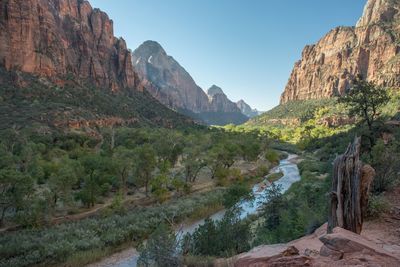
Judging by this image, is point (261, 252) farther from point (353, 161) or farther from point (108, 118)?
point (108, 118)

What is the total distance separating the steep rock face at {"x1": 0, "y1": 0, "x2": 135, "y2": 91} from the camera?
9294 centimetres

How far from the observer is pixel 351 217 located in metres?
10.6

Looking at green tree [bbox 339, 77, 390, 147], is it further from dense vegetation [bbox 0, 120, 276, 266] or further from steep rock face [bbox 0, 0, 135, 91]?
steep rock face [bbox 0, 0, 135, 91]

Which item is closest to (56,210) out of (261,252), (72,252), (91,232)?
(91,232)

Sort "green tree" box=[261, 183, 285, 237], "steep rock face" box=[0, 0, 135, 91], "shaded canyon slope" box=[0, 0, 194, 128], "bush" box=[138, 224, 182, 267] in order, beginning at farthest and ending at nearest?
"steep rock face" box=[0, 0, 135, 91]
"shaded canyon slope" box=[0, 0, 194, 128]
"green tree" box=[261, 183, 285, 237]
"bush" box=[138, 224, 182, 267]

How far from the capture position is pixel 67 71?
10744cm

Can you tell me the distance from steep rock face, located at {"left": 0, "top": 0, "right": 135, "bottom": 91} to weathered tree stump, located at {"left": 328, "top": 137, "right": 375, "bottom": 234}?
9602cm

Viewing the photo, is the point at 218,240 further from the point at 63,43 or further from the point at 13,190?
the point at 63,43

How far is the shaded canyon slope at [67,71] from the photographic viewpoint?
74125mm

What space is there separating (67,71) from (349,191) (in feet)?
362

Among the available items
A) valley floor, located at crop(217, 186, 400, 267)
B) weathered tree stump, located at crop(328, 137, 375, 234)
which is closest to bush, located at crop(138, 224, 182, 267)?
valley floor, located at crop(217, 186, 400, 267)

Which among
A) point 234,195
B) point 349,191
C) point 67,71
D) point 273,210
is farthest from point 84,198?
point 67,71

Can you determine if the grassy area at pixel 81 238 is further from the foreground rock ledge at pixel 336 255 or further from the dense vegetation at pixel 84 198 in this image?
the foreground rock ledge at pixel 336 255

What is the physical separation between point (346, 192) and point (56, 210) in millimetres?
28564
